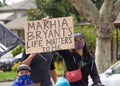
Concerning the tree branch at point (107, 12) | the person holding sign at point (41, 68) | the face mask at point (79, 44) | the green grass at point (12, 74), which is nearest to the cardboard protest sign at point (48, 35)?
the face mask at point (79, 44)

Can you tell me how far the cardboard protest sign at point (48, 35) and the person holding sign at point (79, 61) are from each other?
0.43 feet

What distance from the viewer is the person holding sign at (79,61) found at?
600 cm

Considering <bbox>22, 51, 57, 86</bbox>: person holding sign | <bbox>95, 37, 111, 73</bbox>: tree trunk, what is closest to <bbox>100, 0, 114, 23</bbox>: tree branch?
<bbox>95, 37, 111, 73</bbox>: tree trunk

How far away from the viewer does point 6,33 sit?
250 inches

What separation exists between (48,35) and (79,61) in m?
0.53

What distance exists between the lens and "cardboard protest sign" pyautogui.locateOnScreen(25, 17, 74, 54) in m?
5.81

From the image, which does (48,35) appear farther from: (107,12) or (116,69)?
(107,12)

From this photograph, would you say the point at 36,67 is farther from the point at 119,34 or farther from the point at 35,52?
the point at 119,34

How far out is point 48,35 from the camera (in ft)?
19.3

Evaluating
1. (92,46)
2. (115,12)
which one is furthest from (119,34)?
(115,12)

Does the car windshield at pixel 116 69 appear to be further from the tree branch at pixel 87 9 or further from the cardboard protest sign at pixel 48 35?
the cardboard protest sign at pixel 48 35

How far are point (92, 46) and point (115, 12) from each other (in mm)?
13061

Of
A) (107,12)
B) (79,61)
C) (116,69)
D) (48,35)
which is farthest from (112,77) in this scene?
(48,35)

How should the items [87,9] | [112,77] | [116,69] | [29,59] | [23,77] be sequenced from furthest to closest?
[87,9] < [116,69] < [112,77] < [29,59] < [23,77]
